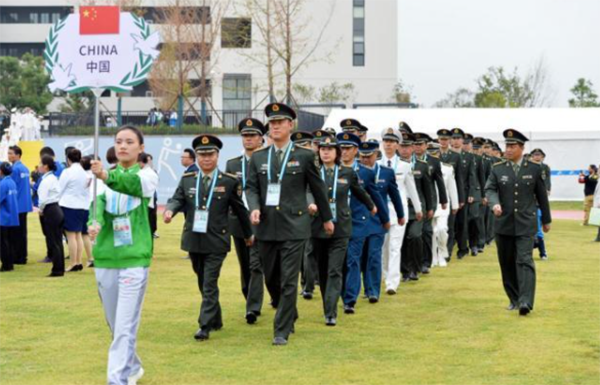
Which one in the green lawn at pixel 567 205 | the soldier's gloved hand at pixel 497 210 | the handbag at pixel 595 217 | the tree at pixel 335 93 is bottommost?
the green lawn at pixel 567 205

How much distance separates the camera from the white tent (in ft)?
122

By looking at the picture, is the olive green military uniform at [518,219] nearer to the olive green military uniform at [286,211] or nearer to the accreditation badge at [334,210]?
the accreditation badge at [334,210]

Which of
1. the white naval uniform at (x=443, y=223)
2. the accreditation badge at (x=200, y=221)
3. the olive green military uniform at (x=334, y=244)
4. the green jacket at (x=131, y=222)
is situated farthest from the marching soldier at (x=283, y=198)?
the white naval uniform at (x=443, y=223)

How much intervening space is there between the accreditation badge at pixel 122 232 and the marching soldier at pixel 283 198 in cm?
234

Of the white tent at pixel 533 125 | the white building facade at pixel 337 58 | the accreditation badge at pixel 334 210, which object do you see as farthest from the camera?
the white building facade at pixel 337 58

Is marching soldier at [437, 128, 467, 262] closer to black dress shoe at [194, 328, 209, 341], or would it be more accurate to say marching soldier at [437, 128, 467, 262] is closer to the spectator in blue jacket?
the spectator in blue jacket

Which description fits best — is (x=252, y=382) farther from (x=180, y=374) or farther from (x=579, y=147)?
(x=579, y=147)

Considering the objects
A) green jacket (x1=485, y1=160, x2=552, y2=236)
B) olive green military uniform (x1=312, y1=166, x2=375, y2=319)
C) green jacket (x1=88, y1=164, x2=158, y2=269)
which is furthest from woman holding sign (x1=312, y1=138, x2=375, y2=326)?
green jacket (x1=88, y1=164, x2=158, y2=269)

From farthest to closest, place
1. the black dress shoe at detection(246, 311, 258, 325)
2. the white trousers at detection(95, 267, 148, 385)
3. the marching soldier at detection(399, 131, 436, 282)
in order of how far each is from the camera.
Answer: the marching soldier at detection(399, 131, 436, 282), the black dress shoe at detection(246, 311, 258, 325), the white trousers at detection(95, 267, 148, 385)

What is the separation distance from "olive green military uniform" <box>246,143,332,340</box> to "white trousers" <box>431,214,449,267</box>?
24.0 ft

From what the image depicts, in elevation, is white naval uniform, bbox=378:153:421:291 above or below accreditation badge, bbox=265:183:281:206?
below

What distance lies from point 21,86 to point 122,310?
67790 mm

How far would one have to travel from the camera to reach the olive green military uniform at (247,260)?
1134 cm

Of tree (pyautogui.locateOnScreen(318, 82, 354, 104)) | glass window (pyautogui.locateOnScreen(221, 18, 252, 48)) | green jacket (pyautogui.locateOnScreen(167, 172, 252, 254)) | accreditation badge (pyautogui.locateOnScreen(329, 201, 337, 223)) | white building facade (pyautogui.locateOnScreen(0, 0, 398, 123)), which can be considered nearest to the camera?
green jacket (pyautogui.locateOnScreen(167, 172, 252, 254))
